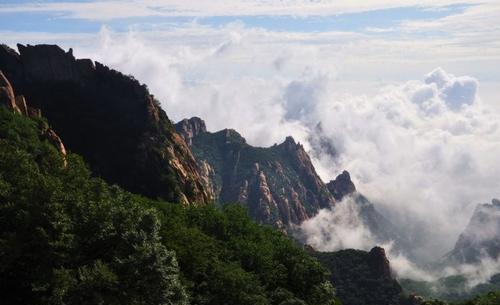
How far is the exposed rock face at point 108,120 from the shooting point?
500 feet

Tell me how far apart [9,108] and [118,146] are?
3440 centimetres

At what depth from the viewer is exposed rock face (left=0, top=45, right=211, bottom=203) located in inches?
5999

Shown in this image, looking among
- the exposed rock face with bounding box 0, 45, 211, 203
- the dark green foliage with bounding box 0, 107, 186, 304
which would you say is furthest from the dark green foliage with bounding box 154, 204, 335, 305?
the exposed rock face with bounding box 0, 45, 211, 203

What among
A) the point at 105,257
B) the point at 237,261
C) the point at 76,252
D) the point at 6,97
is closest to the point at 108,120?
the point at 6,97

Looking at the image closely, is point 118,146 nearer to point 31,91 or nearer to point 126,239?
point 31,91

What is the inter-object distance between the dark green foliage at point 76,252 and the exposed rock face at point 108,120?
84.1m

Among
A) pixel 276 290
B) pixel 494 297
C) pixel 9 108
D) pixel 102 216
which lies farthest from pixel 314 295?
pixel 9 108

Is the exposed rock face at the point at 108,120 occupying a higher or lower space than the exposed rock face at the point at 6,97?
higher

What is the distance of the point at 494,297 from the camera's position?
313 feet

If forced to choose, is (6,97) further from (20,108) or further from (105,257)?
(105,257)

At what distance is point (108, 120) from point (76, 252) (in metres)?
110

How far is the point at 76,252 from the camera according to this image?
58.2 meters

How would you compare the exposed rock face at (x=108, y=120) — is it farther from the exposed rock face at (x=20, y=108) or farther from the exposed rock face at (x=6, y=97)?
the exposed rock face at (x=6, y=97)

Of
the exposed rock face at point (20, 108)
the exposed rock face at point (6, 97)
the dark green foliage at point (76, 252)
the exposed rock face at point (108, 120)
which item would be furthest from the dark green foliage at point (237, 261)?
the exposed rock face at point (6, 97)
